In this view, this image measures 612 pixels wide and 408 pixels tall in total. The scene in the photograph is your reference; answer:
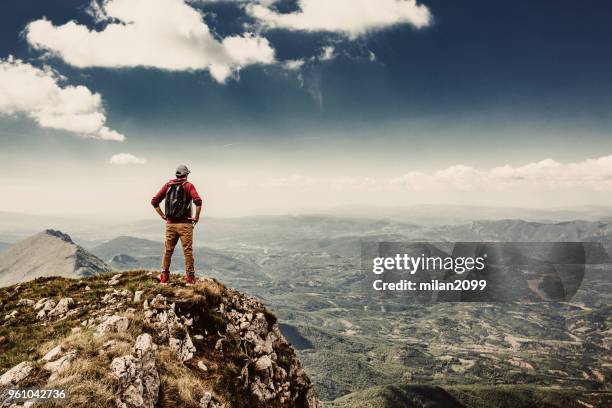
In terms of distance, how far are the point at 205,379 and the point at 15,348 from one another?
Answer: 920 cm

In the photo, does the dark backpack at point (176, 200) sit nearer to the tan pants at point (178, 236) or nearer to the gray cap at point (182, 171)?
the gray cap at point (182, 171)

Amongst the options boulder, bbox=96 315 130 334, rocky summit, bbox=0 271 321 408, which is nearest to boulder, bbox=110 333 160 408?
rocky summit, bbox=0 271 321 408

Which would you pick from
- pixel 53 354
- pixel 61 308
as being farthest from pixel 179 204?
pixel 53 354

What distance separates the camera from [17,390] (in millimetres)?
13016

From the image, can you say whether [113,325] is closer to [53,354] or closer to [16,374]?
[53,354]

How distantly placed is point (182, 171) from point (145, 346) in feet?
34.0

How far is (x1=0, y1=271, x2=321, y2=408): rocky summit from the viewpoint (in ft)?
47.3

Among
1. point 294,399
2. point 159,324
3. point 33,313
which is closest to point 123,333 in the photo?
point 159,324

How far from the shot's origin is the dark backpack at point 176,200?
878 inches

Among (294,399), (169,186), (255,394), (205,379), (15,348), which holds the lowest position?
(294,399)

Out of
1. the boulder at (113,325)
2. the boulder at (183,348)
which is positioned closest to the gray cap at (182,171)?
the boulder at (113,325)

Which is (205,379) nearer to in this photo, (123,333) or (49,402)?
(123,333)

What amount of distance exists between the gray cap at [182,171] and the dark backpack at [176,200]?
0.63m

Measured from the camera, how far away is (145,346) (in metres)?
17.3
